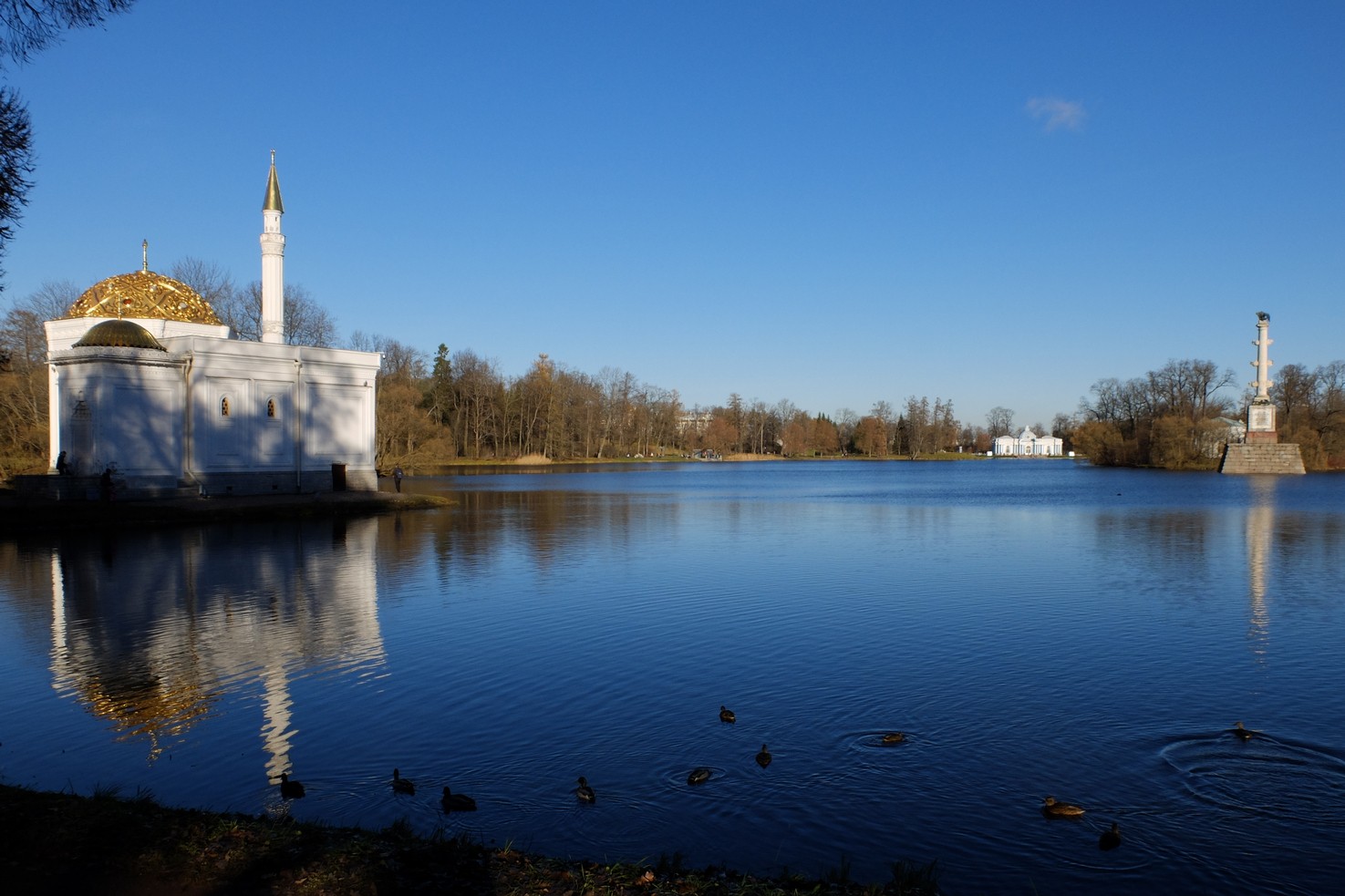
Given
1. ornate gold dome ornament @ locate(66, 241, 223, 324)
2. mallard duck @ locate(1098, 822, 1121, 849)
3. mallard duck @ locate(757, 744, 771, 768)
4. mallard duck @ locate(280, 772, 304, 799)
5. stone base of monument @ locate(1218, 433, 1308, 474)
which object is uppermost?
ornate gold dome ornament @ locate(66, 241, 223, 324)

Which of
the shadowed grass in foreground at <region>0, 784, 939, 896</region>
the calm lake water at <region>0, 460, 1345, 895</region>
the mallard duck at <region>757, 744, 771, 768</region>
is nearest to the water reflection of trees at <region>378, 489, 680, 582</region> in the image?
the calm lake water at <region>0, 460, 1345, 895</region>

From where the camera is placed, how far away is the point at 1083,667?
39.6 ft

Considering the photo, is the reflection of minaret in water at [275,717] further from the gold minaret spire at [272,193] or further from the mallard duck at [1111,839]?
the gold minaret spire at [272,193]

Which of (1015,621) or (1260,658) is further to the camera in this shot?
(1015,621)

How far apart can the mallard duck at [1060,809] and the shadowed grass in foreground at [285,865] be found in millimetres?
1736

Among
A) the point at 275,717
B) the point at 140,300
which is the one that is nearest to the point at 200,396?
the point at 140,300

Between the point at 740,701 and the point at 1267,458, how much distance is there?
86924mm

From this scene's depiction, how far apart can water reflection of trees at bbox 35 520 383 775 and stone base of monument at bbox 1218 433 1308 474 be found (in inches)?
3186

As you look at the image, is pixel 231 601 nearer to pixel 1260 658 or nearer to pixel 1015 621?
pixel 1015 621

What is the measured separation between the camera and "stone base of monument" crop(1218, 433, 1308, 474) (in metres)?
80.8

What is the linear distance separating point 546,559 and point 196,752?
48.3 feet

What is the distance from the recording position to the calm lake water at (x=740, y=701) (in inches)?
275

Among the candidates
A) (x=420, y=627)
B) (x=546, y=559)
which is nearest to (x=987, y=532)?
(x=546, y=559)

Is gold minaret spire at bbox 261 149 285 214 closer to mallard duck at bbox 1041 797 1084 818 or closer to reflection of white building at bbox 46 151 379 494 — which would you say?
reflection of white building at bbox 46 151 379 494
